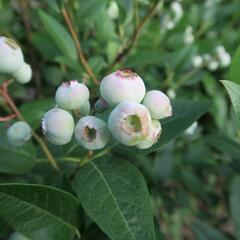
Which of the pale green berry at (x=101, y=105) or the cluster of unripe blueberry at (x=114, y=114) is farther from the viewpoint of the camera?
the pale green berry at (x=101, y=105)

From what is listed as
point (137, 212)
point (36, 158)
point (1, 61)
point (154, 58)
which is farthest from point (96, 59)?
point (137, 212)

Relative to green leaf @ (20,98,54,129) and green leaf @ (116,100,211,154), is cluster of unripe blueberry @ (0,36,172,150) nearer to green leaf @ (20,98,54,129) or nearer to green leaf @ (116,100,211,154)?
green leaf @ (116,100,211,154)

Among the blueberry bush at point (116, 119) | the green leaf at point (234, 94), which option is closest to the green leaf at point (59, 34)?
the blueberry bush at point (116, 119)

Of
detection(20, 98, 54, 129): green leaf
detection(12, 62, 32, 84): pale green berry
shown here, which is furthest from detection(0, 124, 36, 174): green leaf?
detection(20, 98, 54, 129): green leaf

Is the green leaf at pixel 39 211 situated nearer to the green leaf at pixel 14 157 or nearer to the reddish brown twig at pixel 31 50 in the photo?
the green leaf at pixel 14 157

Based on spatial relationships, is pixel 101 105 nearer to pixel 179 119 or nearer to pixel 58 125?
pixel 58 125

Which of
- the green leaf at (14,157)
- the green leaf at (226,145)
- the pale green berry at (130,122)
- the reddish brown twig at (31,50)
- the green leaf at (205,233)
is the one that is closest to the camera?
the pale green berry at (130,122)

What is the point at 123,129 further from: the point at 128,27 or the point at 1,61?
the point at 128,27
